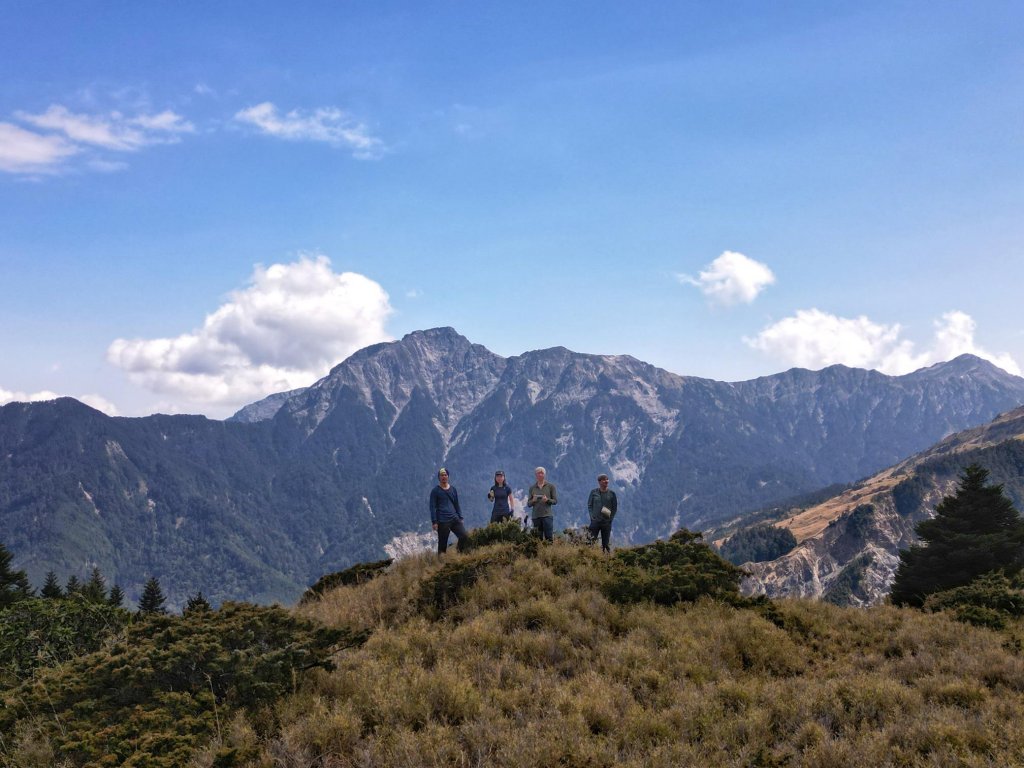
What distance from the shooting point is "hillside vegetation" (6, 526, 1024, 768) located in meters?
6.38

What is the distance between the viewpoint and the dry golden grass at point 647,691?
6.33 m

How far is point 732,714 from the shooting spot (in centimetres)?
715

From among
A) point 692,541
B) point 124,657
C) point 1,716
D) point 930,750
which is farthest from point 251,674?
point 692,541

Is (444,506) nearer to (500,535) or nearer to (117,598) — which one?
(500,535)

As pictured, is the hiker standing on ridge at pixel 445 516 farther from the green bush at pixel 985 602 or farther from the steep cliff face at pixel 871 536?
the steep cliff face at pixel 871 536

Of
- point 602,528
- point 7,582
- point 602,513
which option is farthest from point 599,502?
point 7,582

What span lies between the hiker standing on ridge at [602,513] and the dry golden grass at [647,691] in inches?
183

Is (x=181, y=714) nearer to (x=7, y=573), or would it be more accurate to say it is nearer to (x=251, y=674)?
(x=251, y=674)

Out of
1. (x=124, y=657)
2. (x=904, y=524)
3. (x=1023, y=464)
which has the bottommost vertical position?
(x=904, y=524)

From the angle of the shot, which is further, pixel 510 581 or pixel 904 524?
pixel 904 524

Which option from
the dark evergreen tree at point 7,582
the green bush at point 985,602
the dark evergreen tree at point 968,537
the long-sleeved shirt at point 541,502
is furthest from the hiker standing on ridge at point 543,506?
the dark evergreen tree at point 7,582

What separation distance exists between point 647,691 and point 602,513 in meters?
8.10

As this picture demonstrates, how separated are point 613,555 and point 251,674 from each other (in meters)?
8.80

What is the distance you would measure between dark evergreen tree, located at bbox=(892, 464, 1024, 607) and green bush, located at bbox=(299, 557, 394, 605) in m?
23.1
